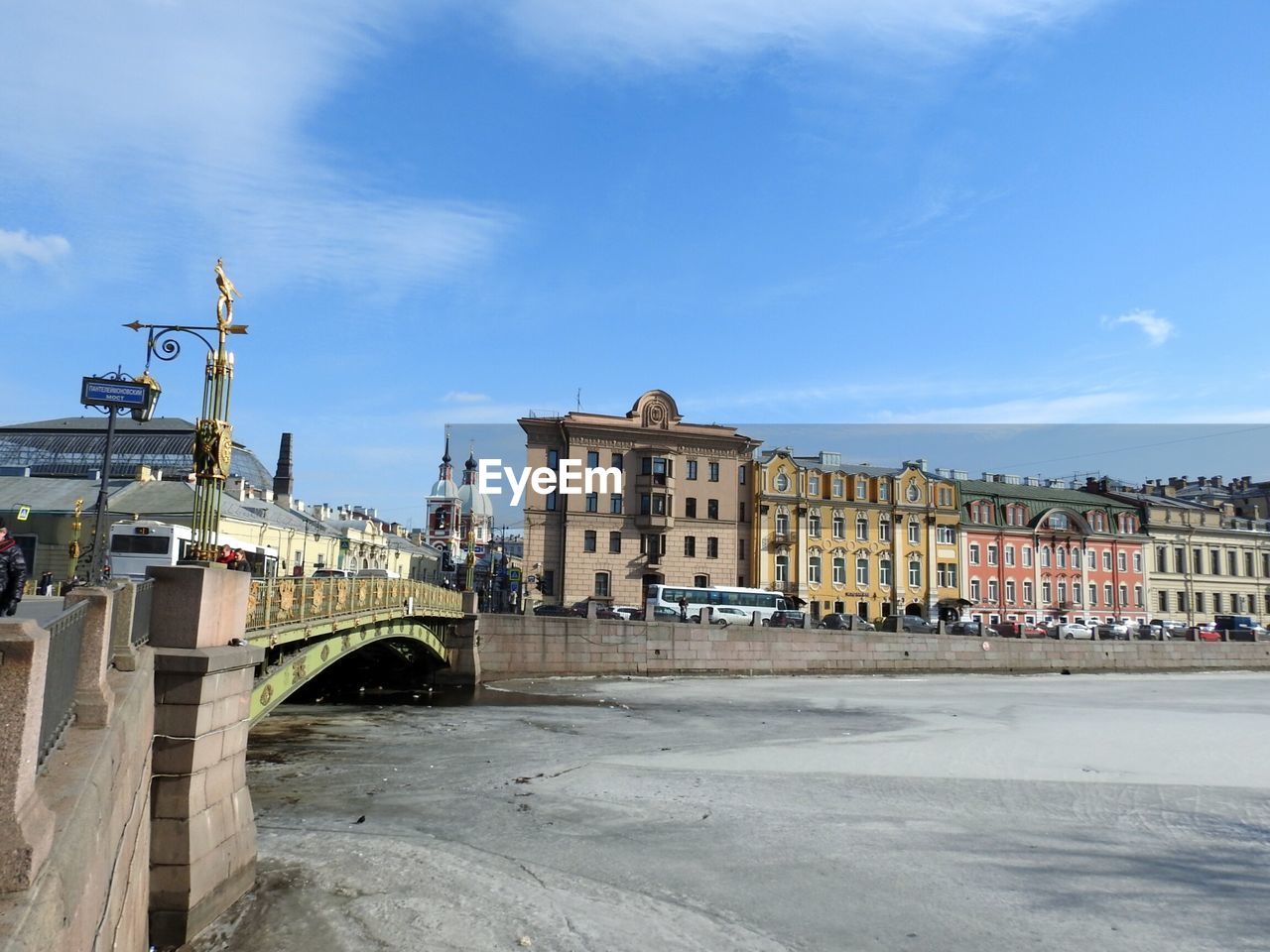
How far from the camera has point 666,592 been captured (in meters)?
54.1

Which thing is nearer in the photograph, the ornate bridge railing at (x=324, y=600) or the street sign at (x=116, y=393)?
the ornate bridge railing at (x=324, y=600)

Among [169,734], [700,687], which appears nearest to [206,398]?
[169,734]

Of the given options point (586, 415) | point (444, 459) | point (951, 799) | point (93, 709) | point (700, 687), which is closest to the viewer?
point (93, 709)

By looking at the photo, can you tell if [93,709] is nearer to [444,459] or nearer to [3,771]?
[3,771]

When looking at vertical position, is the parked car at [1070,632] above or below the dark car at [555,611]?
below

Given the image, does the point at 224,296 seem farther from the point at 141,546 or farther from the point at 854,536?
the point at 854,536

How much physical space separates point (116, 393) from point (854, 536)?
182ft

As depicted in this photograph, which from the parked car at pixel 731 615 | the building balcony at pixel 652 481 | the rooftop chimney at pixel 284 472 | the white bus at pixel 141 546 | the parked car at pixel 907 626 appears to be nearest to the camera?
the white bus at pixel 141 546

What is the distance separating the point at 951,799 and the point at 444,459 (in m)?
136

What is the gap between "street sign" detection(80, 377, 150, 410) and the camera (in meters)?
15.5

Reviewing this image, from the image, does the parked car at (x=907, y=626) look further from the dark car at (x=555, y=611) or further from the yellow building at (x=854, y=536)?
the dark car at (x=555, y=611)

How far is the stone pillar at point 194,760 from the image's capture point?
8.97 m


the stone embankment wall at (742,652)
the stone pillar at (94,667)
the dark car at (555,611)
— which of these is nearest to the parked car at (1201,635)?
the stone embankment wall at (742,652)

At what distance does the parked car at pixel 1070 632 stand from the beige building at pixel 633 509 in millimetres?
19218
